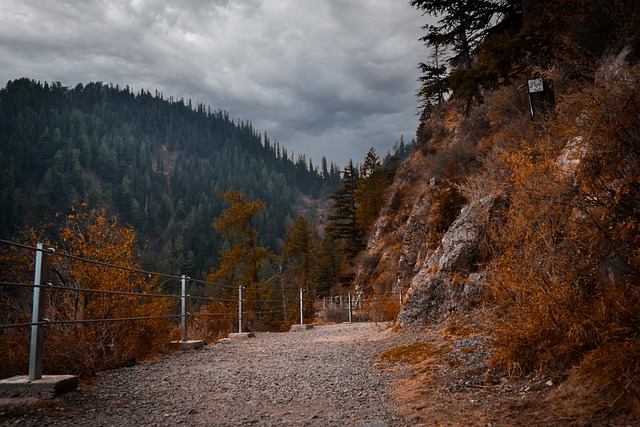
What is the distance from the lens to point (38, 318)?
13.5 feet

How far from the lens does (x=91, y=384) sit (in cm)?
469

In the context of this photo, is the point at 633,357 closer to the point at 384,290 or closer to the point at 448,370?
the point at 448,370

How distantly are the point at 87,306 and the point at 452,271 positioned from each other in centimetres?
650

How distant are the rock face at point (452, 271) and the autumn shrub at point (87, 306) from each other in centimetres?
505

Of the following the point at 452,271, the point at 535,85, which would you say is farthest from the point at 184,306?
the point at 535,85

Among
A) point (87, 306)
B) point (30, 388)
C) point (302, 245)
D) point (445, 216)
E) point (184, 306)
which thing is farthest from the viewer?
point (302, 245)

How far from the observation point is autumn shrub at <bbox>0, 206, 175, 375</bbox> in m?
5.02

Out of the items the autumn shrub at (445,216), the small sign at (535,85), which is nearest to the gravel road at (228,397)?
the autumn shrub at (445,216)

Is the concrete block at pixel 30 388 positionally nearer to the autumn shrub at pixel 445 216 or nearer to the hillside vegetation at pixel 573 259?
the hillside vegetation at pixel 573 259

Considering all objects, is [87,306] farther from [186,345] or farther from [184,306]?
[186,345]

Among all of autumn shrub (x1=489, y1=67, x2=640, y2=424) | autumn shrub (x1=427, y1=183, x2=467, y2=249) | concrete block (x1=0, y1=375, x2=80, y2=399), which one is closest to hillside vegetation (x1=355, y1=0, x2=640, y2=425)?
autumn shrub (x1=489, y1=67, x2=640, y2=424)

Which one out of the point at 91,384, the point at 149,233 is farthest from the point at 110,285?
the point at 149,233

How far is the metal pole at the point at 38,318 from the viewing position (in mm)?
3961

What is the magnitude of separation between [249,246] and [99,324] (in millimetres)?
23708
